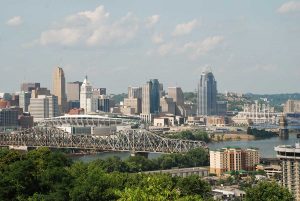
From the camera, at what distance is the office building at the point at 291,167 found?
20859 mm

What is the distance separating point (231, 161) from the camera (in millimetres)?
37812

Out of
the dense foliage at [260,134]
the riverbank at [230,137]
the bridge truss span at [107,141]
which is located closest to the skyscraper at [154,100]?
the dense foliage at [260,134]

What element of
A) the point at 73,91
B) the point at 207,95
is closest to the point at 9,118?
the point at 73,91

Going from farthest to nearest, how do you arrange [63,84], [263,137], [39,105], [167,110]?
[167,110]
[63,84]
[39,105]
[263,137]

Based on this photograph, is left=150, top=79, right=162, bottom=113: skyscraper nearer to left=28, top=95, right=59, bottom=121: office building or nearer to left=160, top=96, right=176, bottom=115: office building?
left=160, top=96, right=176, bottom=115: office building

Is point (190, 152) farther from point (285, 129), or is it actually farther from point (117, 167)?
point (285, 129)

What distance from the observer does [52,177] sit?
16844mm

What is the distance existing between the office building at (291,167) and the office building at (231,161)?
15.9m

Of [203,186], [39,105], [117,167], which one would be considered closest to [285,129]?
[39,105]

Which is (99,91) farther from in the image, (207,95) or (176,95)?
(207,95)

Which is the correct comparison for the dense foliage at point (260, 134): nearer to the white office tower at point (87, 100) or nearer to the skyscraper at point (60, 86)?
the white office tower at point (87, 100)

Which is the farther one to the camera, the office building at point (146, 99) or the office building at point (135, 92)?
the office building at point (135, 92)

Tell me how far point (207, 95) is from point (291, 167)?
94.9 metres

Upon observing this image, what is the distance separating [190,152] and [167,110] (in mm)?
65459
